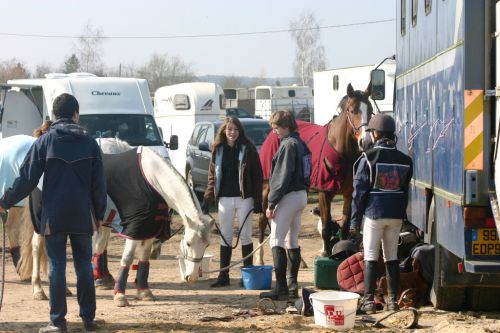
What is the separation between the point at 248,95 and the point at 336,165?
48761 millimetres

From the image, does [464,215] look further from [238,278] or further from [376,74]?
[376,74]

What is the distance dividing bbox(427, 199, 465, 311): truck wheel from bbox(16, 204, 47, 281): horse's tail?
167 inches

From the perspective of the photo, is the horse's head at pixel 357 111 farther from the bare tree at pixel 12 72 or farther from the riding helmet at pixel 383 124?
→ the bare tree at pixel 12 72

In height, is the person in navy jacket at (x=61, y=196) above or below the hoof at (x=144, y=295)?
above

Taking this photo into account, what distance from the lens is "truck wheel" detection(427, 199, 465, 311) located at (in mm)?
8438

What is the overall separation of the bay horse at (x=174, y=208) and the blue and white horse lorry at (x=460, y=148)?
2189mm

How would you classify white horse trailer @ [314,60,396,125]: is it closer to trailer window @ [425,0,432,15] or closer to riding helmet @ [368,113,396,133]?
trailer window @ [425,0,432,15]

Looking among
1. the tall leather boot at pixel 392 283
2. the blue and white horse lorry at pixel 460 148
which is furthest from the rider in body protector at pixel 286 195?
the tall leather boot at pixel 392 283

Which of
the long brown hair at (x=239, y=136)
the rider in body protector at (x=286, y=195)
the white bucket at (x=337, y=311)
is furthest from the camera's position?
the long brown hair at (x=239, y=136)

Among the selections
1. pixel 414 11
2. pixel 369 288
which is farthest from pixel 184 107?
pixel 369 288

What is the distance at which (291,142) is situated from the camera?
9984mm

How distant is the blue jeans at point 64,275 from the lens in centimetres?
827

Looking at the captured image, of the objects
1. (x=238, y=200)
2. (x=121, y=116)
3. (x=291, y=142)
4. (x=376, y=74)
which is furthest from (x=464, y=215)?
(x=121, y=116)

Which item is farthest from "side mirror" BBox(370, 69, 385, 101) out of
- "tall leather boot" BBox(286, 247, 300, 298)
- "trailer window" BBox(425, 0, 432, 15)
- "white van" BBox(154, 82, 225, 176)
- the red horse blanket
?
"white van" BBox(154, 82, 225, 176)
